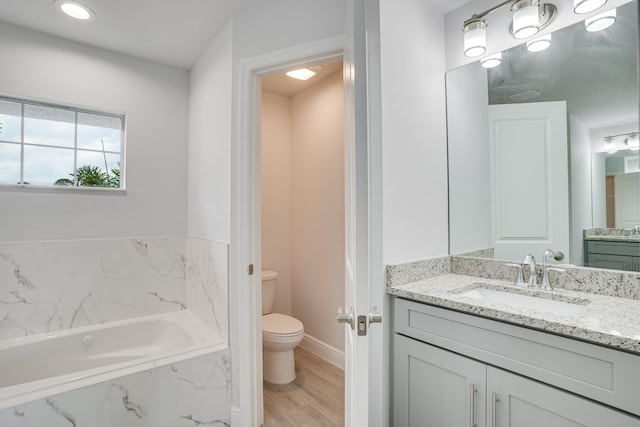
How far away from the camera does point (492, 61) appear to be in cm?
171

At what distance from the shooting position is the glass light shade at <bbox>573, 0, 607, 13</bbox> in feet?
4.46

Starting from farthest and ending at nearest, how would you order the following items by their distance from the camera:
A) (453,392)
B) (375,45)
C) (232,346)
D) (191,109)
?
(191,109), (232,346), (375,45), (453,392)

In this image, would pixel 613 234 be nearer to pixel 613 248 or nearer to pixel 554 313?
pixel 613 248

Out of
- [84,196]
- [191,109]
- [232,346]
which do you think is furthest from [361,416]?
[191,109]

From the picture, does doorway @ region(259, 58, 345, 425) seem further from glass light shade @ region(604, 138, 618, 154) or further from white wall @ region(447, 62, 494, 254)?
glass light shade @ region(604, 138, 618, 154)

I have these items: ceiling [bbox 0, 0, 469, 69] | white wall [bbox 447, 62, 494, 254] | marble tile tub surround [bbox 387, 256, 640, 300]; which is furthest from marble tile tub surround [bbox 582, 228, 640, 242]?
ceiling [bbox 0, 0, 469, 69]

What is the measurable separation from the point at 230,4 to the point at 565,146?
6.31 ft

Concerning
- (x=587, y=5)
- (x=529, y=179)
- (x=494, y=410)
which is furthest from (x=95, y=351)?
(x=587, y=5)

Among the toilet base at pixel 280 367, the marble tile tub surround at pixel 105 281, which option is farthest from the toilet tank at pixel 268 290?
the marble tile tub surround at pixel 105 281

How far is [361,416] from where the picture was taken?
32.6 inches

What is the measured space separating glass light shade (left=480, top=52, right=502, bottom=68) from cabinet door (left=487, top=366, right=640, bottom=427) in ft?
4.92

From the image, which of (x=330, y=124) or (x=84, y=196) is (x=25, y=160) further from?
(x=330, y=124)

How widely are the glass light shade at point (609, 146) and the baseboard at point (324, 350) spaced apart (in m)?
2.12

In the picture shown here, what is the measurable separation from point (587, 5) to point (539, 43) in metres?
0.20
